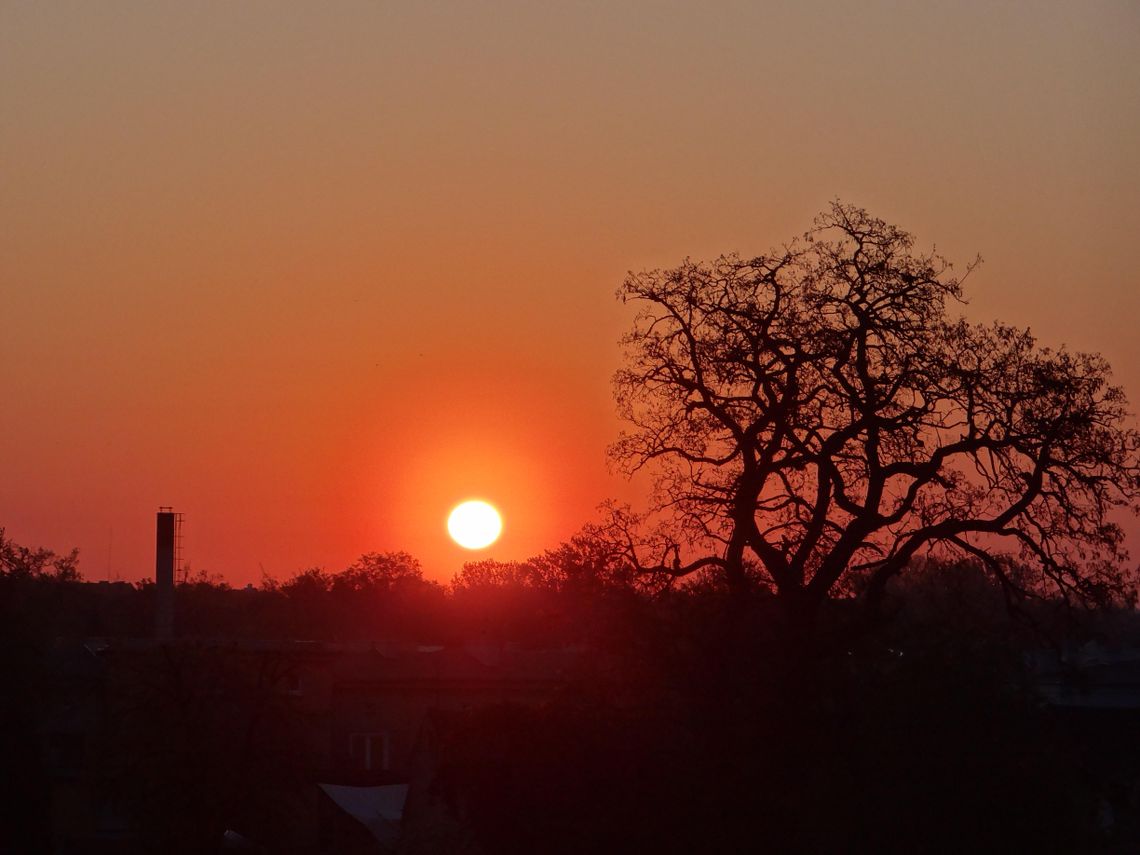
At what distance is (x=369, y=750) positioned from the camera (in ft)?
188

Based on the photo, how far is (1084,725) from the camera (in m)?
29.0

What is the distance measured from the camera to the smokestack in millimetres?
70750

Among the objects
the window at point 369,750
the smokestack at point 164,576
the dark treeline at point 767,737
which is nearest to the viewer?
the dark treeline at point 767,737

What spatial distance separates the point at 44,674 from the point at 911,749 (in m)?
27.7

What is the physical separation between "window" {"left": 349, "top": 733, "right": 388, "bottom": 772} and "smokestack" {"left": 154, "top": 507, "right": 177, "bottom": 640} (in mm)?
15776

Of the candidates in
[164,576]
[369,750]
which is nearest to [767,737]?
[369,750]

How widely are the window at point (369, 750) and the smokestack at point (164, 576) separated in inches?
621

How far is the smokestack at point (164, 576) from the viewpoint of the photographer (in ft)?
232

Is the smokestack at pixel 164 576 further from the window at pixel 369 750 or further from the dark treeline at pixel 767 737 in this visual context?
the dark treeline at pixel 767 737

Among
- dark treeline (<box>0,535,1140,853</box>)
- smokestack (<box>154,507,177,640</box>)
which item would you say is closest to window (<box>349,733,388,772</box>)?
smokestack (<box>154,507,177,640</box>)

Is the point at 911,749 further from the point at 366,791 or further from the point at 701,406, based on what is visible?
the point at 366,791

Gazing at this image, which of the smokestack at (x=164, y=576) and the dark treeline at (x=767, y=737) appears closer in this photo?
the dark treeline at (x=767, y=737)

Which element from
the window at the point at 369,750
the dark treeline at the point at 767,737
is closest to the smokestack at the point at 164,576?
the window at the point at 369,750

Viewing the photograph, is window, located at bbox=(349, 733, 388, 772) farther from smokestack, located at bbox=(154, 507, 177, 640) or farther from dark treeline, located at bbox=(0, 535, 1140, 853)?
dark treeline, located at bbox=(0, 535, 1140, 853)
